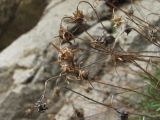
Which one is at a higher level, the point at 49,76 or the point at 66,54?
the point at 66,54

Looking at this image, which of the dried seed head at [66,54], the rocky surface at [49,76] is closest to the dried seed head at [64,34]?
the dried seed head at [66,54]

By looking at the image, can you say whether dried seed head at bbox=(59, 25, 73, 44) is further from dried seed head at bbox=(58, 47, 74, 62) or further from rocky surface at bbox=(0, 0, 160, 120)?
rocky surface at bbox=(0, 0, 160, 120)

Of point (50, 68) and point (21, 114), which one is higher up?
point (50, 68)

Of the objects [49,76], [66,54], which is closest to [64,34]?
[66,54]

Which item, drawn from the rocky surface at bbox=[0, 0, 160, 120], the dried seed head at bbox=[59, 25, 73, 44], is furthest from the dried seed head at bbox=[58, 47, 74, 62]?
the rocky surface at bbox=[0, 0, 160, 120]

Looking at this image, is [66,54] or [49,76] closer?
[66,54]

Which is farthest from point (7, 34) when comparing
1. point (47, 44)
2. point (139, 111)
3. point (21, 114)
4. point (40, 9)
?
point (139, 111)

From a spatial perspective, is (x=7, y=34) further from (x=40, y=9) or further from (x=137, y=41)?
(x=137, y=41)

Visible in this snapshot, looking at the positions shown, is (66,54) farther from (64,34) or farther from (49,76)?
(49,76)

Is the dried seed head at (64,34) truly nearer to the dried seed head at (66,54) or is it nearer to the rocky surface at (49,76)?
the dried seed head at (66,54)
